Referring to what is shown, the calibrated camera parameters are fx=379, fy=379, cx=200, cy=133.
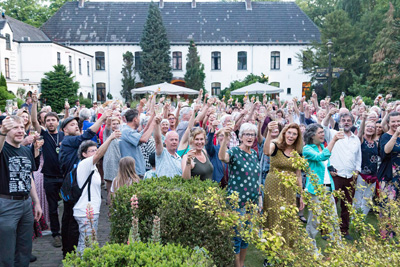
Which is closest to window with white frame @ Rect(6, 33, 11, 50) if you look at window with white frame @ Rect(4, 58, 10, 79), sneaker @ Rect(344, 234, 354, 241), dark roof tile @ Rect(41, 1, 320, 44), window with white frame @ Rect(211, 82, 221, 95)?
window with white frame @ Rect(4, 58, 10, 79)

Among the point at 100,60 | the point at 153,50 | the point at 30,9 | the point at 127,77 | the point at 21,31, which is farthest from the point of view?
the point at 30,9

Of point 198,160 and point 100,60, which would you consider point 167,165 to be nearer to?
point 198,160

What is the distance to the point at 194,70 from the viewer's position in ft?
127

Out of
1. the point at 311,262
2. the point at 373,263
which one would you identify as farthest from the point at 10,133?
the point at 373,263

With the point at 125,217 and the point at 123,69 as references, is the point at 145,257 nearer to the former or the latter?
the point at 125,217

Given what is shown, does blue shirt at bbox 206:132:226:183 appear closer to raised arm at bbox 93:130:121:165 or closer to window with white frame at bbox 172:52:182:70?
raised arm at bbox 93:130:121:165

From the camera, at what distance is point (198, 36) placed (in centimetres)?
4128

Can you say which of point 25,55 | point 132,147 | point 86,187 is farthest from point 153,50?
point 86,187

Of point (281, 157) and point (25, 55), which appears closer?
point (281, 157)

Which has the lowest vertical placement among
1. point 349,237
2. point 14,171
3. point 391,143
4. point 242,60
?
point 349,237

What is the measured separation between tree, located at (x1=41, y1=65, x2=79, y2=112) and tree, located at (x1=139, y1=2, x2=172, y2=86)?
9.81 m

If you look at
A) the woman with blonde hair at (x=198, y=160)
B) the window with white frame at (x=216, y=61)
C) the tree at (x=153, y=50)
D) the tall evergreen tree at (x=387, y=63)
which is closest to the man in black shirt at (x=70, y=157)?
the woman with blonde hair at (x=198, y=160)

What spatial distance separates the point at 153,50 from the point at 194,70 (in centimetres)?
458

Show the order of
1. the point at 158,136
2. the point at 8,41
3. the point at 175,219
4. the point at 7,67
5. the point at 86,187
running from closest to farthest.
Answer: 1. the point at 175,219
2. the point at 86,187
3. the point at 158,136
4. the point at 8,41
5. the point at 7,67
